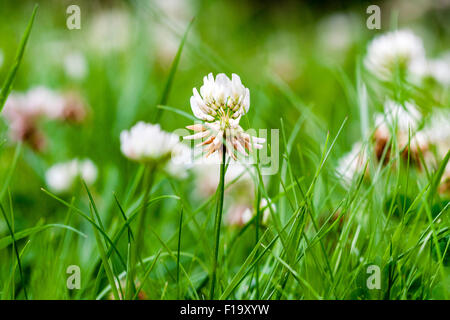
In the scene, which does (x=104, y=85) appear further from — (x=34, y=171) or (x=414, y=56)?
(x=414, y=56)

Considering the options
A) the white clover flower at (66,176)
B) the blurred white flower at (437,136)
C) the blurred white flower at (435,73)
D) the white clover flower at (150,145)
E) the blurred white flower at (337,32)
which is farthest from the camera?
the blurred white flower at (337,32)

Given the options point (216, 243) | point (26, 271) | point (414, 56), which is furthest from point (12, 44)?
point (216, 243)

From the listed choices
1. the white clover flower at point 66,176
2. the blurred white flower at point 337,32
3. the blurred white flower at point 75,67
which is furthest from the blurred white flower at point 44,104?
the blurred white flower at point 337,32

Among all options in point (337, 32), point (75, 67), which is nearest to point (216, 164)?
point (75, 67)

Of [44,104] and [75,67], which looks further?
[75,67]

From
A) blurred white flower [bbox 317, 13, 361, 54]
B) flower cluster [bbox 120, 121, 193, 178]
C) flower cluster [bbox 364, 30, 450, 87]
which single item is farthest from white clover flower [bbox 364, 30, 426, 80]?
blurred white flower [bbox 317, 13, 361, 54]

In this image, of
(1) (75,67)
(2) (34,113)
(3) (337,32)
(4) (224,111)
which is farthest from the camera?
(3) (337,32)

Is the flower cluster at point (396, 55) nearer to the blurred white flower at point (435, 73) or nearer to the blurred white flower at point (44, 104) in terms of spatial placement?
the blurred white flower at point (435, 73)

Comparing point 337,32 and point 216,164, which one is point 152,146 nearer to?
point 216,164

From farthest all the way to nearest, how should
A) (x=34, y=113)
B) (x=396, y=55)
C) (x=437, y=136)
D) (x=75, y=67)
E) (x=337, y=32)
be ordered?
(x=337, y=32) → (x=75, y=67) → (x=34, y=113) → (x=396, y=55) → (x=437, y=136)
